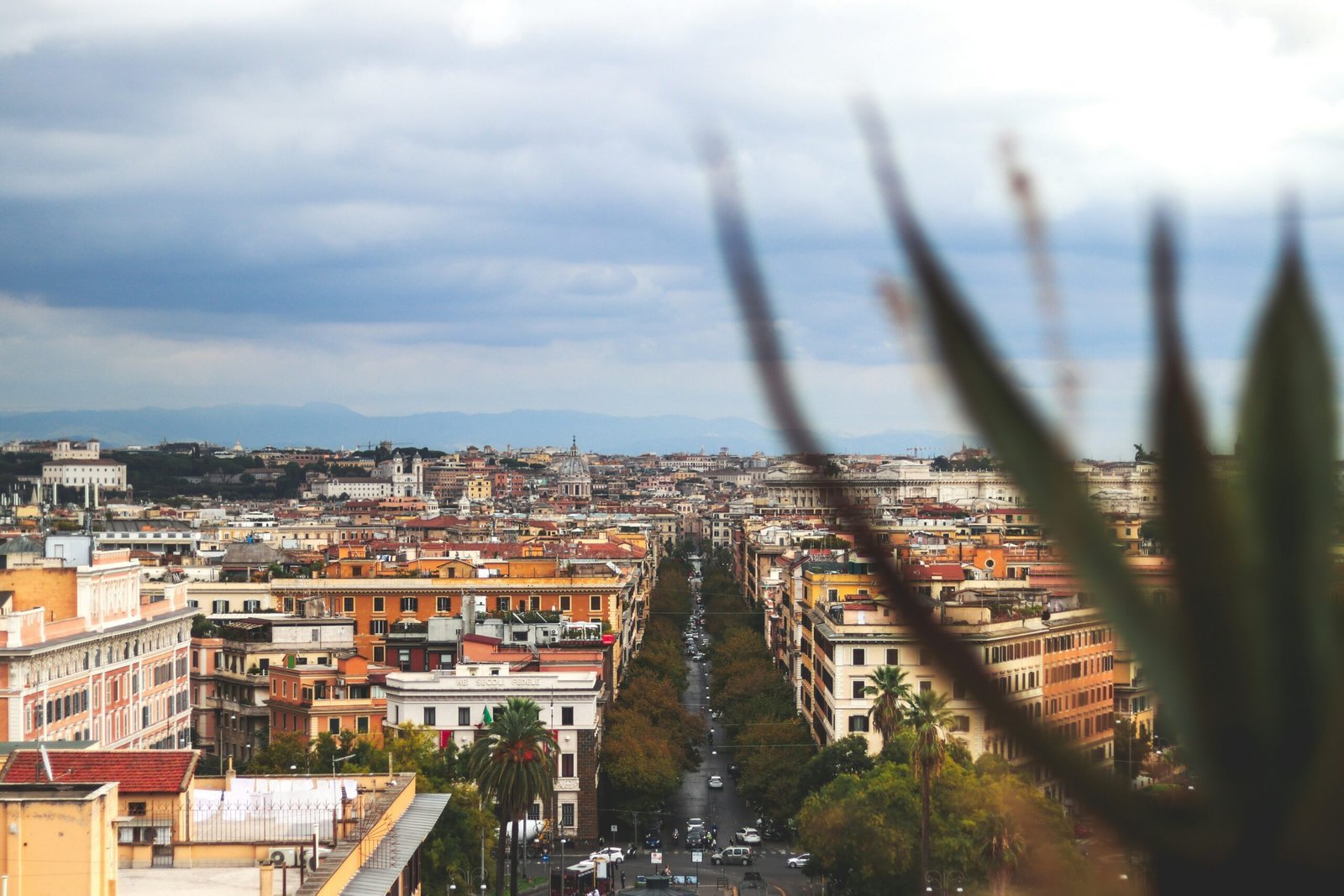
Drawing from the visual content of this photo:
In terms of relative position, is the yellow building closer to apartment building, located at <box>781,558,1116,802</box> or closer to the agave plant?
apartment building, located at <box>781,558,1116,802</box>

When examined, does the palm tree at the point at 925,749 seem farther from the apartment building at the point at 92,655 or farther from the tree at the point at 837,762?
the apartment building at the point at 92,655

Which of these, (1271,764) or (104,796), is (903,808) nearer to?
(104,796)

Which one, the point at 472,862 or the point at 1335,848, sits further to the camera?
the point at 472,862

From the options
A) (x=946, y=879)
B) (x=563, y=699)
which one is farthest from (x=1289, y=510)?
(x=563, y=699)

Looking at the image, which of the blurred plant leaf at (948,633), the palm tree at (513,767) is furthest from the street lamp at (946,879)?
the blurred plant leaf at (948,633)

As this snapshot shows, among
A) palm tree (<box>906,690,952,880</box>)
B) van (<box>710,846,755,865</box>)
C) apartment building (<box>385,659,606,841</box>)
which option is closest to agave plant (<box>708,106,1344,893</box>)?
palm tree (<box>906,690,952,880</box>)

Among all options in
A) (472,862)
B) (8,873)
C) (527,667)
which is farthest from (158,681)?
(8,873)

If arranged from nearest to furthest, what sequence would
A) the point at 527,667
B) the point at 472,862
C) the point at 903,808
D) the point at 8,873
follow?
the point at 8,873, the point at 903,808, the point at 472,862, the point at 527,667

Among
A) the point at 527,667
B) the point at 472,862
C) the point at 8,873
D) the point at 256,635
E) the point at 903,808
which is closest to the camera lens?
the point at 8,873
